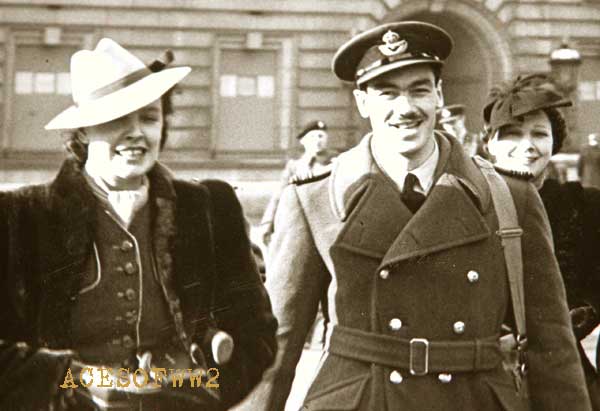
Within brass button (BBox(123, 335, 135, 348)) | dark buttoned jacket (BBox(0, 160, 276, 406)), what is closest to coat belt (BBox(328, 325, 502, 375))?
dark buttoned jacket (BBox(0, 160, 276, 406))

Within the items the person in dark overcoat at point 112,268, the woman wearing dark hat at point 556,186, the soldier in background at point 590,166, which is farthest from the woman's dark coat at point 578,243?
the soldier in background at point 590,166

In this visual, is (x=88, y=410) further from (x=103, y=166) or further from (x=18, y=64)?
(x=18, y=64)

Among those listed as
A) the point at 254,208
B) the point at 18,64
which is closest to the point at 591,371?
the point at 254,208

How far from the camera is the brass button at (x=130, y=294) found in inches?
118

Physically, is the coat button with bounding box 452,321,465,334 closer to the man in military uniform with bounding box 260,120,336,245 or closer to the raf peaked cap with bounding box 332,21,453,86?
the raf peaked cap with bounding box 332,21,453,86

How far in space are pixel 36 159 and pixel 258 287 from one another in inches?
556

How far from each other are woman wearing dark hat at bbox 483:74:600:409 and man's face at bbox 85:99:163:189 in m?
1.80

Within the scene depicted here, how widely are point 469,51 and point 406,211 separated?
19.7m

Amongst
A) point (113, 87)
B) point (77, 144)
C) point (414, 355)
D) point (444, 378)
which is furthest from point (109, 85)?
point (444, 378)

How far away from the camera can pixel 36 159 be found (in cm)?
1677

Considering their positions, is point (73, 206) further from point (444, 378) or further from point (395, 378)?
point (444, 378)

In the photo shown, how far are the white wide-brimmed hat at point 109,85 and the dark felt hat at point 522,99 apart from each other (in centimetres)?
183

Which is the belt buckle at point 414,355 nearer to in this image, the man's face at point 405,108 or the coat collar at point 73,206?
the man's face at point 405,108

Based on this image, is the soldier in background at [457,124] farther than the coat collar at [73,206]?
Yes
